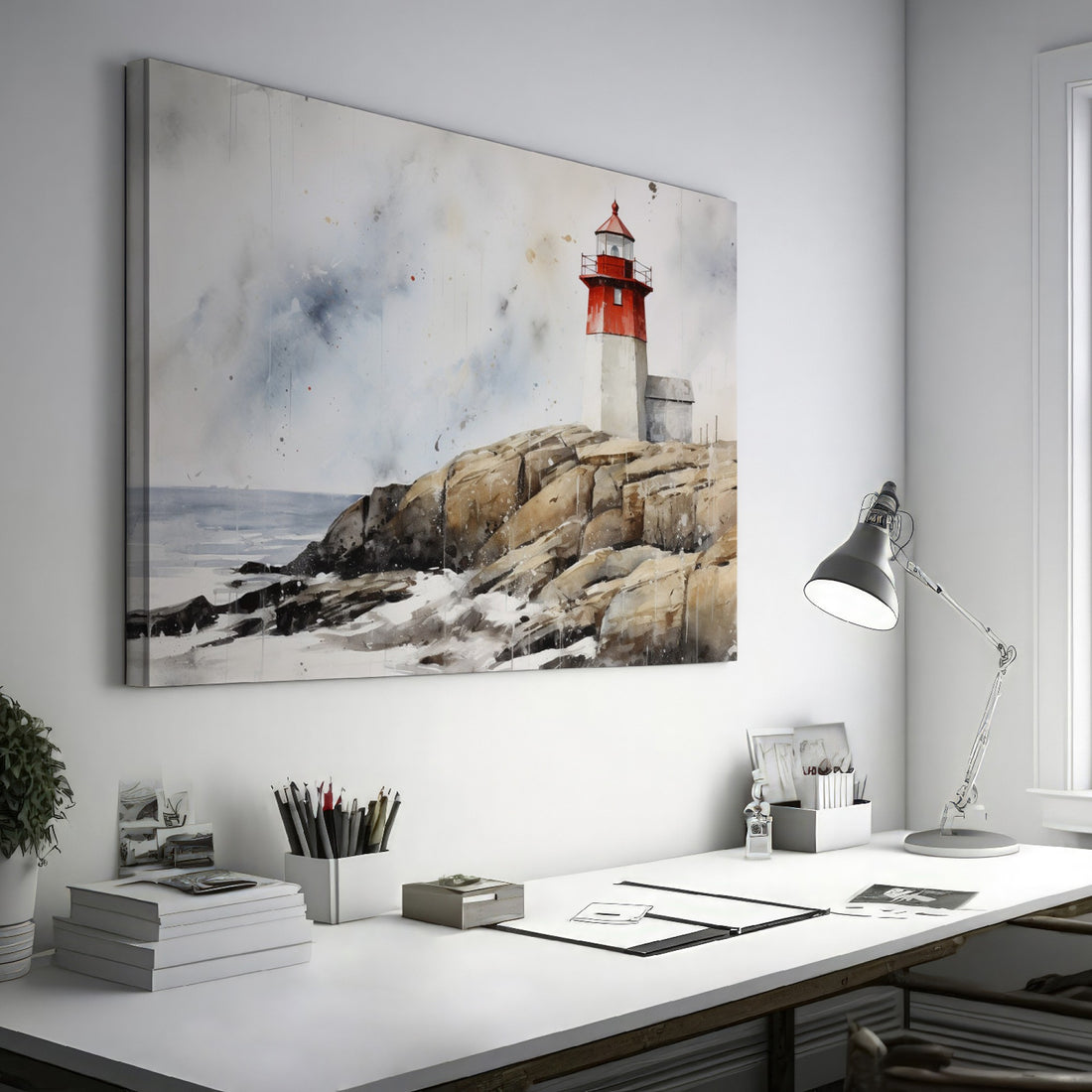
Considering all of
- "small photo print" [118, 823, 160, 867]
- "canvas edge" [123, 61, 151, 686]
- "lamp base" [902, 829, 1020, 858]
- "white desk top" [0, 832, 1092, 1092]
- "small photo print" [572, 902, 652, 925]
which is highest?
"canvas edge" [123, 61, 151, 686]

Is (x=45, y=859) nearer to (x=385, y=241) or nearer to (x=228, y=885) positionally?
(x=228, y=885)

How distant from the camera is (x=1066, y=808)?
311 centimetres

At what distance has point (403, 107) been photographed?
237 centimetres

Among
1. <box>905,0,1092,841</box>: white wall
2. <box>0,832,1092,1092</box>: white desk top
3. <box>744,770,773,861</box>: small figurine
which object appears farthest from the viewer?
<box>905,0,1092,841</box>: white wall

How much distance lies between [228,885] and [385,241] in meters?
1.07

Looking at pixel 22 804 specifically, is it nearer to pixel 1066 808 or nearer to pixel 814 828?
pixel 814 828

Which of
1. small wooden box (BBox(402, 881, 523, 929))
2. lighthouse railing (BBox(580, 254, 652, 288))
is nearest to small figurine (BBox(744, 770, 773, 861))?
small wooden box (BBox(402, 881, 523, 929))

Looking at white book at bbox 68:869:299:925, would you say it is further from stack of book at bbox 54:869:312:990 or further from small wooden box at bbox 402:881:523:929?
small wooden box at bbox 402:881:523:929

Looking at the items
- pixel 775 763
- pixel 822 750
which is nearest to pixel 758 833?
pixel 775 763

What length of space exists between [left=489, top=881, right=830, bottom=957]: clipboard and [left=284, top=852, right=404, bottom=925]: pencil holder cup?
0.67 ft

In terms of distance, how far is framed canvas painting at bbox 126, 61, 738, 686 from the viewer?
6.69 feet

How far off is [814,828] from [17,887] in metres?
1.60

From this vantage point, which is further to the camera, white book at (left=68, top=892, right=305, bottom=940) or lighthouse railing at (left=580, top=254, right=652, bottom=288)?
lighthouse railing at (left=580, top=254, right=652, bottom=288)

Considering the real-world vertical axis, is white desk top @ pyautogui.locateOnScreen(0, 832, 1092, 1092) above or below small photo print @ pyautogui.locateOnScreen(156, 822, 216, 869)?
below
